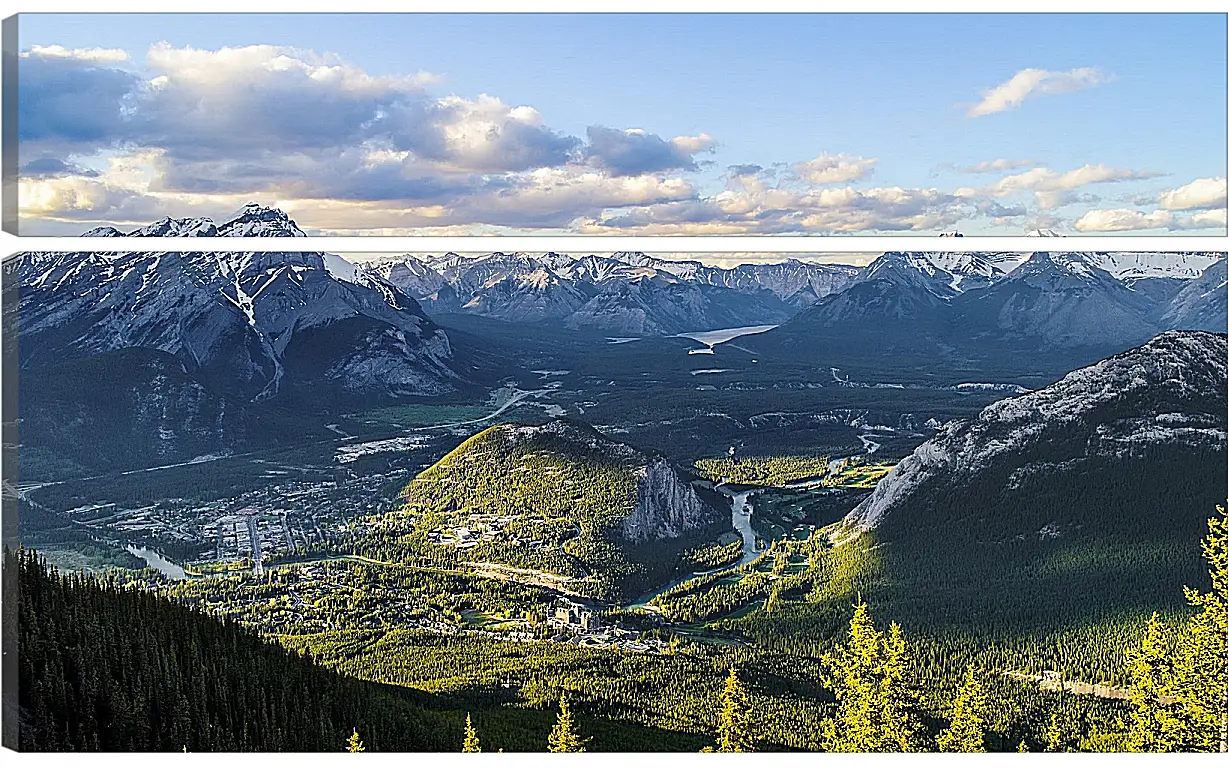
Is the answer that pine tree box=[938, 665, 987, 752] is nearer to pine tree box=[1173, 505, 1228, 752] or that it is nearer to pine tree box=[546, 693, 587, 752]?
pine tree box=[1173, 505, 1228, 752]

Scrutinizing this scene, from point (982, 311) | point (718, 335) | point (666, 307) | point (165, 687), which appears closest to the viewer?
point (165, 687)

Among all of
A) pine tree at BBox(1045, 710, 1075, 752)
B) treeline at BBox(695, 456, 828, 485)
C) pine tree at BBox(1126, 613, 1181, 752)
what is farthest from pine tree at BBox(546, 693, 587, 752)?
pine tree at BBox(1126, 613, 1181, 752)

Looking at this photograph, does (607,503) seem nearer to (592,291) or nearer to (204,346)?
(592,291)

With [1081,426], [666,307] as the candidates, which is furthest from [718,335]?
[1081,426]

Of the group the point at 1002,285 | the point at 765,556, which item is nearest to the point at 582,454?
the point at 765,556

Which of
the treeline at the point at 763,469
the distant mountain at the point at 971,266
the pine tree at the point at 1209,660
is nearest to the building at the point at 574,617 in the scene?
the treeline at the point at 763,469

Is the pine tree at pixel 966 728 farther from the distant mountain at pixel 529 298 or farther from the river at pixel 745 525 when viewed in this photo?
the distant mountain at pixel 529 298
